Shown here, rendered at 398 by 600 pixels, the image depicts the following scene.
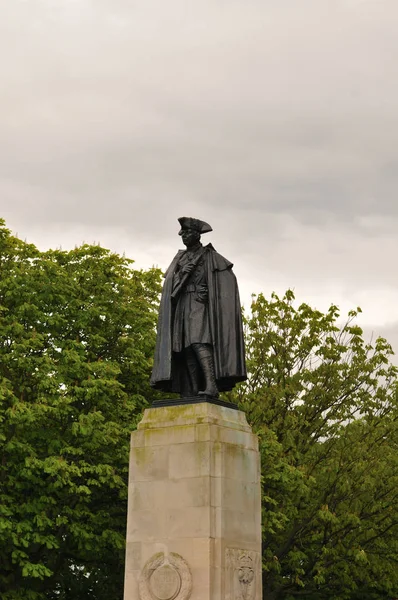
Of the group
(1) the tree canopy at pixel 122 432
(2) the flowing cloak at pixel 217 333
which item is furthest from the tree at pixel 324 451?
(2) the flowing cloak at pixel 217 333

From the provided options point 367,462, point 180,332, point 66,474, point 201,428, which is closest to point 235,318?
point 180,332

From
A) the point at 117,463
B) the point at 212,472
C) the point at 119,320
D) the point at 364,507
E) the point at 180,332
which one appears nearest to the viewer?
the point at 212,472

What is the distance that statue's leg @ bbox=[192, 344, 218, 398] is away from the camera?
1684cm

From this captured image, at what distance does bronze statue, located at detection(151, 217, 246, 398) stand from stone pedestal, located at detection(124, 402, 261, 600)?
0.68 m

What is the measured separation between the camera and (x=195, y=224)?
1773 cm

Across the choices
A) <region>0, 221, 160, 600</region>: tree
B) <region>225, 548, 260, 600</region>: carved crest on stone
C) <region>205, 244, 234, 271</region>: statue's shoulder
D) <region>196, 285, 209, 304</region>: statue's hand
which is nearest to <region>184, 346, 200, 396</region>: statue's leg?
<region>196, 285, 209, 304</region>: statue's hand

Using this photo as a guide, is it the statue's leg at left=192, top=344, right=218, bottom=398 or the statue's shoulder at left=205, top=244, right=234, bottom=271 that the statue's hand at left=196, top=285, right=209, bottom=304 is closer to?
the statue's shoulder at left=205, top=244, right=234, bottom=271

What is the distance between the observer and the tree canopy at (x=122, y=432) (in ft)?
93.0

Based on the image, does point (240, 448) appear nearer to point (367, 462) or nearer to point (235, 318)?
point (235, 318)

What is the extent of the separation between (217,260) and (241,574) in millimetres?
5537

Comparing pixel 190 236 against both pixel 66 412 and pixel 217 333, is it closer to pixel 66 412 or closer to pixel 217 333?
pixel 217 333

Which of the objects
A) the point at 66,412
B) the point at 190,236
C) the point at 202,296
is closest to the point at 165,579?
the point at 202,296

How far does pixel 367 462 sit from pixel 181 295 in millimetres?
19528

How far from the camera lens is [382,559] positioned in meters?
35.6
